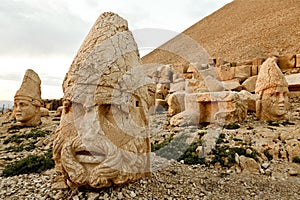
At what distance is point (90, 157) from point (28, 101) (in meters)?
8.94

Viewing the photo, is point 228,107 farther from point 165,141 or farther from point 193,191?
point 193,191

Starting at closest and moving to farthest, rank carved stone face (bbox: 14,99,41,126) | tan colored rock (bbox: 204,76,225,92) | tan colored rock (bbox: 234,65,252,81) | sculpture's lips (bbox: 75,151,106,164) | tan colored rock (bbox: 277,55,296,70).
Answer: sculpture's lips (bbox: 75,151,106,164)
carved stone face (bbox: 14,99,41,126)
tan colored rock (bbox: 204,76,225,92)
tan colored rock (bbox: 277,55,296,70)
tan colored rock (bbox: 234,65,252,81)

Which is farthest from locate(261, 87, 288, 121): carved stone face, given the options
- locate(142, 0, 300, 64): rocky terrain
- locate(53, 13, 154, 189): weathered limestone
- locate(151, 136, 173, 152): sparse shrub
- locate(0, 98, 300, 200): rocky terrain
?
locate(142, 0, 300, 64): rocky terrain

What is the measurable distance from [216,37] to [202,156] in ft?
134

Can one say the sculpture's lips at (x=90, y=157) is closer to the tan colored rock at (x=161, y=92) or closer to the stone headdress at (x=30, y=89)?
the stone headdress at (x=30, y=89)

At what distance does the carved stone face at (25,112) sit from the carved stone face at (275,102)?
401 inches

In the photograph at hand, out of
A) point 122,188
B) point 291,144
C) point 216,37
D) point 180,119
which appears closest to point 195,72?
point 180,119

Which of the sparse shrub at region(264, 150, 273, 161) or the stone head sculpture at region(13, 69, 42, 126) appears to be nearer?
the sparse shrub at region(264, 150, 273, 161)

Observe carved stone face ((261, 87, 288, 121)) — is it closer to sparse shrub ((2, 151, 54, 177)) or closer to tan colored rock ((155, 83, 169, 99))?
sparse shrub ((2, 151, 54, 177))

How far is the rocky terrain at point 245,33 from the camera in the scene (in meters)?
27.7

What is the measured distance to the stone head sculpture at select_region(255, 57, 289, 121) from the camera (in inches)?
316

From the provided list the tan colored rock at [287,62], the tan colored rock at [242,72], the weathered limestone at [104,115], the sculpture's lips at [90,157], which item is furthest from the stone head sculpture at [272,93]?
the tan colored rock at [287,62]

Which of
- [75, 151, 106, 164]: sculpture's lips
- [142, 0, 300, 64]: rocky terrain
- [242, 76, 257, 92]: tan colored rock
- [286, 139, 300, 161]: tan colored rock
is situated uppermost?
[142, 0, 300, 64]: rocky terrain

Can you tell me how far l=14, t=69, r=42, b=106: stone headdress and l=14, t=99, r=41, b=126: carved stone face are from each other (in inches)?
7.6
